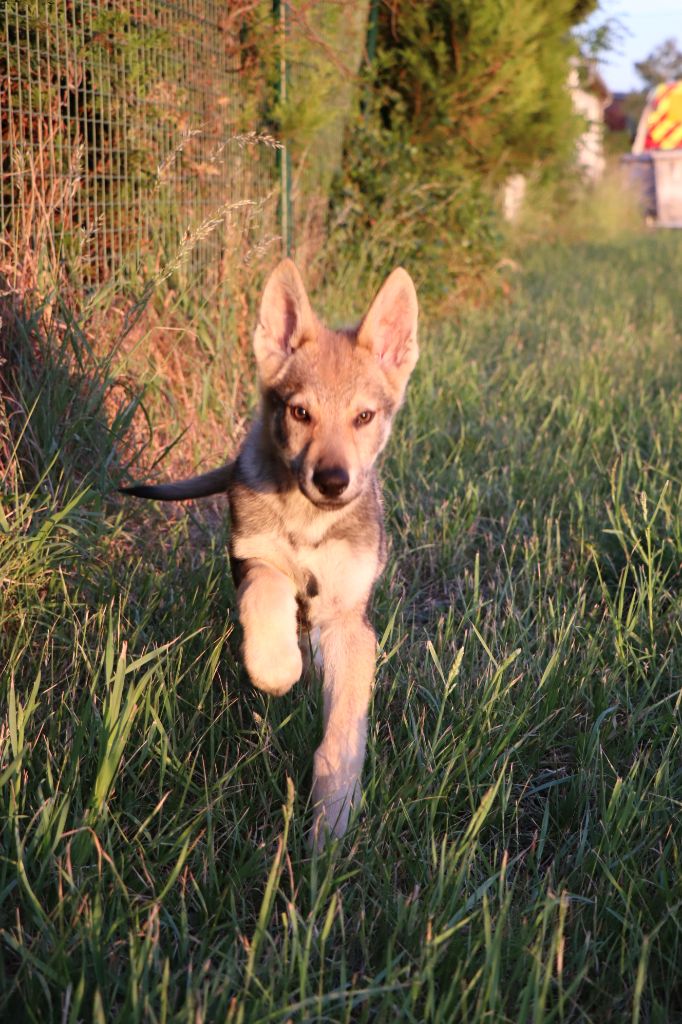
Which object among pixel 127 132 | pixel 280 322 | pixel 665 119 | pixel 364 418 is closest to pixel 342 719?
pixel 364 418

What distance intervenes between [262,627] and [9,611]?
88 centimetres

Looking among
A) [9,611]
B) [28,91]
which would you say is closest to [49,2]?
[28,91]

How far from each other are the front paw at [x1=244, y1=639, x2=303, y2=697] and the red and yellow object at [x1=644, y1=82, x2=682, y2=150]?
3105 cm

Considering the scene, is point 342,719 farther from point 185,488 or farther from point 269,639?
point 185,488

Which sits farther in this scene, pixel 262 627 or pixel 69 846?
pixel 262 627

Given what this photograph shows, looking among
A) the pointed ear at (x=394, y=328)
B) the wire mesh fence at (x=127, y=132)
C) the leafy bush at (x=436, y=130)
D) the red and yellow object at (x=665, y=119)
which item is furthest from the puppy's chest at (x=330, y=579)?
the red and yellow object at (x=665, y=119)

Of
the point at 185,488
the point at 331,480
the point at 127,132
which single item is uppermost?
the point at 127,132

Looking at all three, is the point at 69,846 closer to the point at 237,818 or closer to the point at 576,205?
the point at 237,818

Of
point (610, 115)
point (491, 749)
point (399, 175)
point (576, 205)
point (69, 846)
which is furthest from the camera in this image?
point (610, 115)

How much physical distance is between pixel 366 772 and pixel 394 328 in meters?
1.54

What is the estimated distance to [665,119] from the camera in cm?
3164

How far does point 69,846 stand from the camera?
1.99m

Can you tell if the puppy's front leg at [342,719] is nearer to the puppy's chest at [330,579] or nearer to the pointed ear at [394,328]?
the puppy's chest at [330,579]

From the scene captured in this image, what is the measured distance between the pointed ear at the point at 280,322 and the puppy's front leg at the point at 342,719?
35.5 inches
